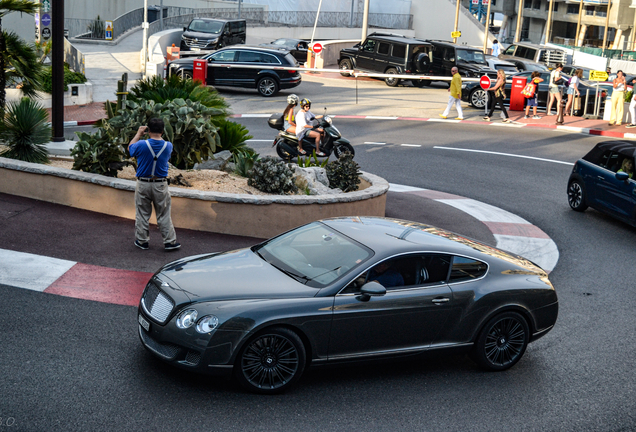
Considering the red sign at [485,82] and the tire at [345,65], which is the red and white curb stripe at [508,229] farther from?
the tire at [345,65]

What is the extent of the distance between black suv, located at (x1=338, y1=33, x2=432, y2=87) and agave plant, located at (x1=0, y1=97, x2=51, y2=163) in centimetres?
2353

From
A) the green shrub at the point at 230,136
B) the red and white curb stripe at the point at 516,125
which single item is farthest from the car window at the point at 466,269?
the red and white curb stripe at the point at 516,125

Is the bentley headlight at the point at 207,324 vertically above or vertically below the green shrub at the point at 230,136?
below

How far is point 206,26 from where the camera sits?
1511 inches

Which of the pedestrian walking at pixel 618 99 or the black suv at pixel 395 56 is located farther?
the black suv at pixel 395 56

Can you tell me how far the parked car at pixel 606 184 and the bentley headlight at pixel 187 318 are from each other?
9722mm

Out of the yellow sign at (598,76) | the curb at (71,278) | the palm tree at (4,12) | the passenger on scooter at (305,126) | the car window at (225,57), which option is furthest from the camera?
the car window at (225,57)

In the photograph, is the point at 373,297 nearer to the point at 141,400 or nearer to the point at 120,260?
the point at 141,400

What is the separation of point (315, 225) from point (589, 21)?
92.0 metres

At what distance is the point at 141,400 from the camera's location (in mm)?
5902

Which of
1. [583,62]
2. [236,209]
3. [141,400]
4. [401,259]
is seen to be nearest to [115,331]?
[141,400]

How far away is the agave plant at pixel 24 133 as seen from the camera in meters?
12.2

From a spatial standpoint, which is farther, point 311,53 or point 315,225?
point 311,53

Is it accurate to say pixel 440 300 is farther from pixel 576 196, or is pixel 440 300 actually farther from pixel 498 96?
pixel 498 96
